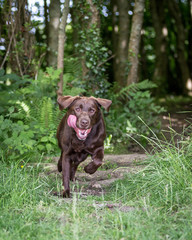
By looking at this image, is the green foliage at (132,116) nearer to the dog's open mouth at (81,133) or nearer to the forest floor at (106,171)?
the forest floor at (106,171)

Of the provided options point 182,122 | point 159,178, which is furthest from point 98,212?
point 182,122

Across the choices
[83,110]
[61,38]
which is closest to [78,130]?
[83,110]

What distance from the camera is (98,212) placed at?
344cm

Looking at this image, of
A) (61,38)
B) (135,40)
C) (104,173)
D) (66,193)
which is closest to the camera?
(66,193)

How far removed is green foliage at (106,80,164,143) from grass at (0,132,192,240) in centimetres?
345

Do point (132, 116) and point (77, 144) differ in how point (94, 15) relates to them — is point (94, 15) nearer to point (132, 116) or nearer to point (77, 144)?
point (132, 116)

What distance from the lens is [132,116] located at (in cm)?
843

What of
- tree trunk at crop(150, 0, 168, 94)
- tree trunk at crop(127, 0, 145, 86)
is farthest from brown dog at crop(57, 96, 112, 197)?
tree trunk at crop(150, 0, 168, 94)

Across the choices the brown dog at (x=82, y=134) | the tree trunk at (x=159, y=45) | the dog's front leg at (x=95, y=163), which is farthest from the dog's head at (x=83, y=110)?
the tree trunk at (x=159, y=45)

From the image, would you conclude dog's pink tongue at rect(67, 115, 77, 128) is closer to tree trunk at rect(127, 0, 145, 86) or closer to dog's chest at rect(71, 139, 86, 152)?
dog's chest at rect(71, 139, 86, 152)

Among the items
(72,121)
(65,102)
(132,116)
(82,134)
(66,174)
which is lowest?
(66,174)

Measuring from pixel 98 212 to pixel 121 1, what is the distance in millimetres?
9730

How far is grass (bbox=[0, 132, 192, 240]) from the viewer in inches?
116

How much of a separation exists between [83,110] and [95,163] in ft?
2.43
